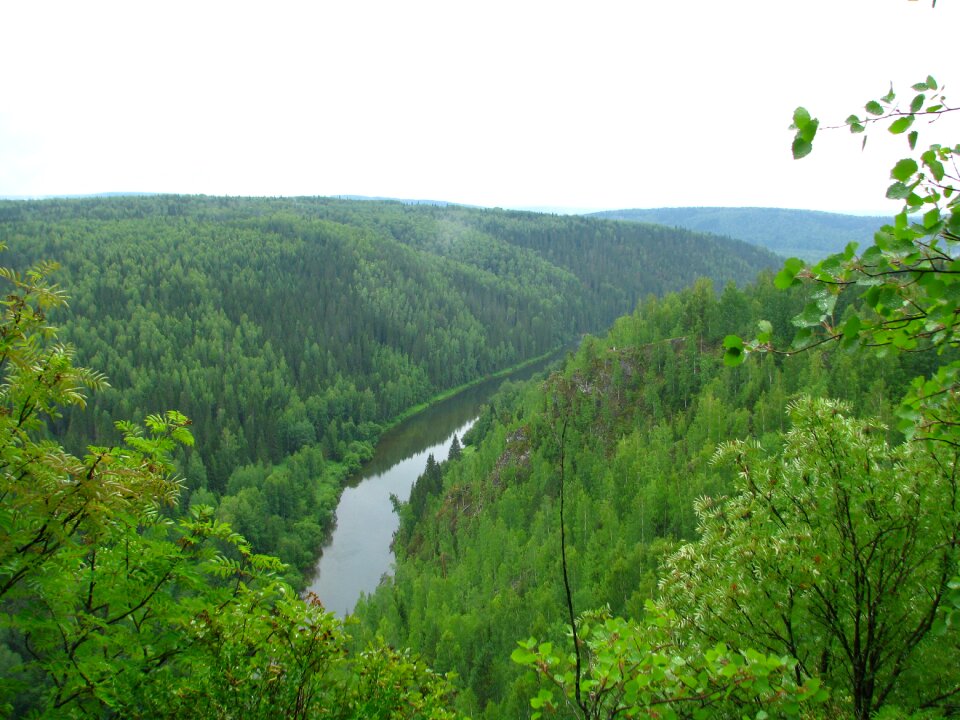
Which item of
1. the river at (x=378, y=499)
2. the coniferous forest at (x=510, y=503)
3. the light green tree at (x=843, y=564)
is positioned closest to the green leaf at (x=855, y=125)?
the coniferous forest at (x=510, y=503)

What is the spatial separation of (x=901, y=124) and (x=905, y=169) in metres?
0.23

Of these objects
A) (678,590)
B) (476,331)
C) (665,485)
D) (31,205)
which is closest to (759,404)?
(665,485)

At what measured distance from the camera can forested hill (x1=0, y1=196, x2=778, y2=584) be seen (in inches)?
2598

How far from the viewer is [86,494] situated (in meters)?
4.01

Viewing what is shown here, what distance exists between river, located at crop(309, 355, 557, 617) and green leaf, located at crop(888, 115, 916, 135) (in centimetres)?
2872

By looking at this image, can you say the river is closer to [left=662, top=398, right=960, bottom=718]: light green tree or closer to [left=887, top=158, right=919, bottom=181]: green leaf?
[left=662, top=398, right=960, bottom=718]: light green tree

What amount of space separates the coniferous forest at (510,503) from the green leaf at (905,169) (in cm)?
2

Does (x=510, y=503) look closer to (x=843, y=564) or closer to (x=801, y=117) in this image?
(x=843, y=564)

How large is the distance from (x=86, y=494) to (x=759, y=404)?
41649mm

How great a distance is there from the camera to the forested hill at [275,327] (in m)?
66.0

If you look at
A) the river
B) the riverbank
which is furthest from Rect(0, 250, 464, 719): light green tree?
the riverbank

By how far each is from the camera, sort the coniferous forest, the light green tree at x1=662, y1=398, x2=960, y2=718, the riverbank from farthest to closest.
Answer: the riverbank → the light green tree at x1=662, y1=398, x2=960, y2=718 → the coniferous forest

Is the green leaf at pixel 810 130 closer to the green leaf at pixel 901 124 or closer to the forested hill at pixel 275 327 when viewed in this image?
the green leaf at pixel 901 124

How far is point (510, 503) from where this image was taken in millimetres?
44562
